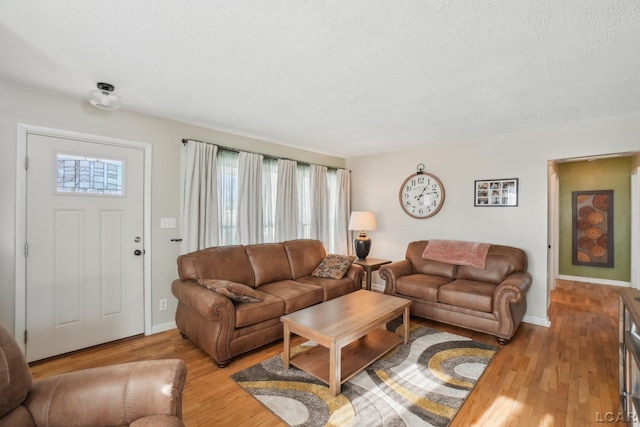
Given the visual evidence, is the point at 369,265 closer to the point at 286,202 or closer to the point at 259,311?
the point at 286,202

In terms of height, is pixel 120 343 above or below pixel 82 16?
below

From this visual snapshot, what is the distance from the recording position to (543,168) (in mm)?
3547

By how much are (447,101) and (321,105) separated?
3.84ft

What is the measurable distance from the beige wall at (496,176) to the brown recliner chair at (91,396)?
3.96 metres

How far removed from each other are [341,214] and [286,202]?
127cm

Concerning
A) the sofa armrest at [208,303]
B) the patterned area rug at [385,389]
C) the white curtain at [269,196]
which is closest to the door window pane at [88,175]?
the sofa armrest at [208,303]

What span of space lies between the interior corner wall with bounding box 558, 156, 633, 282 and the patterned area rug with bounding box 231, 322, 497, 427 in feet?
14.3

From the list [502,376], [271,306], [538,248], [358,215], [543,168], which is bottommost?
[502,376]

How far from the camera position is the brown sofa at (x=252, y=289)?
252 cm

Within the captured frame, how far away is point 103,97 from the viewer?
2.31 m

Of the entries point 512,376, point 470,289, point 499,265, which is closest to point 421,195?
point 499,265

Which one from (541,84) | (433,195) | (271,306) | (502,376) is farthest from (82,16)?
(433,195)

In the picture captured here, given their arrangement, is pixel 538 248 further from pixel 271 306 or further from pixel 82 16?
pixel 82 16

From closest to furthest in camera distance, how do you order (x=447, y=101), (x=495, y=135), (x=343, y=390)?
1. (x=343, y=390)
2. (x=447, y=101)
3. (x=495, y=135)
